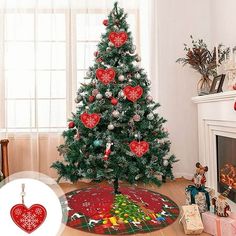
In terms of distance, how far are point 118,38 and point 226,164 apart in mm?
1685

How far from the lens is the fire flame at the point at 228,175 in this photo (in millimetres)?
2414

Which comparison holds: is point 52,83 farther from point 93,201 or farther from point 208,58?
point 208,58

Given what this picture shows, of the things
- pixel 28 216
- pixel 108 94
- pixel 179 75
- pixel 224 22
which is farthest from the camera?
pixel 179 75

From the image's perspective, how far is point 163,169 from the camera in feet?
9.00

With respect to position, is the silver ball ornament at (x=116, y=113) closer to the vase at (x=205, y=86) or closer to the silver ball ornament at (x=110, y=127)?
the silver ball ornament at (x=110, y=127)

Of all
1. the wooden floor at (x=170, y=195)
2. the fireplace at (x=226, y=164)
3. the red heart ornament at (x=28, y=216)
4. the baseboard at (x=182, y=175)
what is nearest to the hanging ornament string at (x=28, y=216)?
the red heart ornament at (x=28, y=216)

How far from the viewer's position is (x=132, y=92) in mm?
2521

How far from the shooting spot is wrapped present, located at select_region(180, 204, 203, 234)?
6.25ft

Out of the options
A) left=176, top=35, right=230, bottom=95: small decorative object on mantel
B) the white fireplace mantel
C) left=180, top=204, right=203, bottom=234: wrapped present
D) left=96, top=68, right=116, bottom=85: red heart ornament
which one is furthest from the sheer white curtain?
left=180, top=204, right=203, bottom=234: wrapped present

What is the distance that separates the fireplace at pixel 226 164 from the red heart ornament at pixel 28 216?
6.68 feet

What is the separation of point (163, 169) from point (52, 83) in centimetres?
Result: 173

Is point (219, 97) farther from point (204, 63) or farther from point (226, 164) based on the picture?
point (204, 63)


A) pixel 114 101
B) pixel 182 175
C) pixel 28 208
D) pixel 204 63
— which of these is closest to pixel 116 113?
pixel 114 101

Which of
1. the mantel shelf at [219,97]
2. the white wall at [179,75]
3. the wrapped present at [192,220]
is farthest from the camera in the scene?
the white wall at [179,75]
